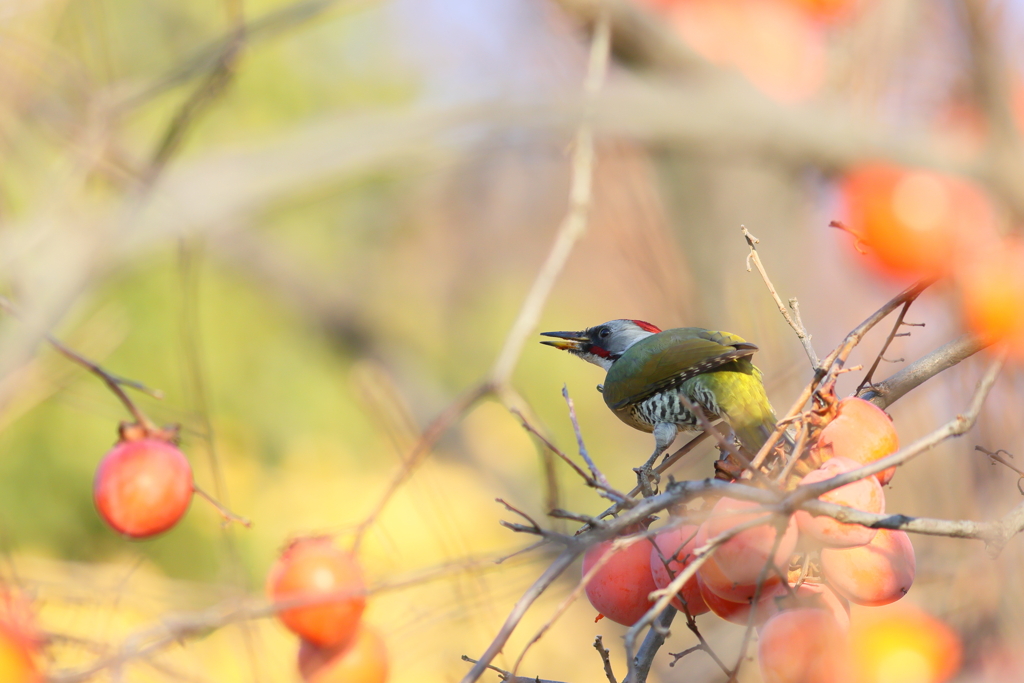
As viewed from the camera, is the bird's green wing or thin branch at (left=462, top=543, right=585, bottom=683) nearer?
thin branch at (left=462, top=543, right=585, bottom=683)

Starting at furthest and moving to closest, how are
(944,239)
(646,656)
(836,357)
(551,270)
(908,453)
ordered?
(944,239) < (551,270) < (646,656) < (836,357) < (908,453)

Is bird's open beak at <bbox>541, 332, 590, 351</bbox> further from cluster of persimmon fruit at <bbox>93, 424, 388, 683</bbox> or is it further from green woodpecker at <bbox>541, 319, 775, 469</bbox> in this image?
cluster of persimmon fruit at <bbox>93, 424, 388, 683</bbox>

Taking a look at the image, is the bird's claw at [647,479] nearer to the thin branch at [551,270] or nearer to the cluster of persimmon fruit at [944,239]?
the thin branch at [551,270]

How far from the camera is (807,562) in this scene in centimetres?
85

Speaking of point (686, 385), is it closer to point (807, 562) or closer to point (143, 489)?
point (807, 562)

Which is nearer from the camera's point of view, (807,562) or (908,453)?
(908,453)

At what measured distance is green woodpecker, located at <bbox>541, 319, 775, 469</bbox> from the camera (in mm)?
1304

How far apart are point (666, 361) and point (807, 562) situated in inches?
28.6

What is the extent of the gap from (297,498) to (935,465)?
6.24 metres

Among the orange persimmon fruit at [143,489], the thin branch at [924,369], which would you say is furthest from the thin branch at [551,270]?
the orange persimmon fruit at [143,489]

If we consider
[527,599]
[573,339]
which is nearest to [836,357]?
[527,599]

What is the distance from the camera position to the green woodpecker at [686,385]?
1304 mm

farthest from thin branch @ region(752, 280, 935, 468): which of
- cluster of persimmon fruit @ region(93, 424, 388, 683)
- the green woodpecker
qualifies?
cluster of persimmon fruit @ region(93, 424, 388, 683)

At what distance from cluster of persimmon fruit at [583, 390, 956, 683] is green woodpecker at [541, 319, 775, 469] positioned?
306 millimetres
